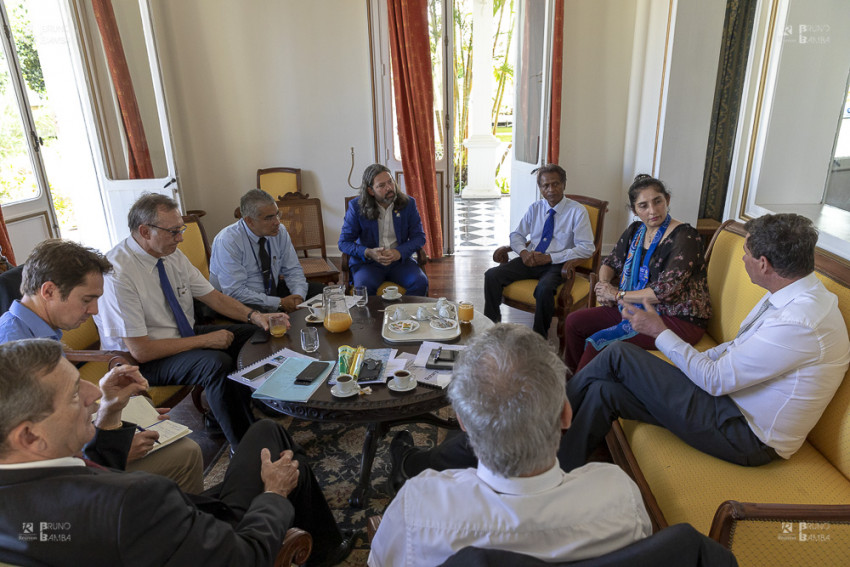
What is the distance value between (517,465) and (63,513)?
81 cm

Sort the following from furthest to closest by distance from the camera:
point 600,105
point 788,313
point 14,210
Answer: point 600,105, point 14,210, point 788,313

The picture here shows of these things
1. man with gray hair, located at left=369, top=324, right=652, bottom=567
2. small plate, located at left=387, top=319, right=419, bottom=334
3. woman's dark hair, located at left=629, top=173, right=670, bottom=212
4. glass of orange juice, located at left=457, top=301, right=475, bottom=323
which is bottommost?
small plate, located at left=387, top=319, right=419, bottom=334

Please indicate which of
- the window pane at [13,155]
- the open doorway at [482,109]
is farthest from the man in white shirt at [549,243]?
the window pane at [13,155]

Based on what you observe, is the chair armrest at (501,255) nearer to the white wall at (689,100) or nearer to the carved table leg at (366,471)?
the white wall at (689,100)

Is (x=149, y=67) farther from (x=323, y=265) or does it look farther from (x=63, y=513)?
(x=63, y=513)

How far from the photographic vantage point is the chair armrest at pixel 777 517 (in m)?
1.12

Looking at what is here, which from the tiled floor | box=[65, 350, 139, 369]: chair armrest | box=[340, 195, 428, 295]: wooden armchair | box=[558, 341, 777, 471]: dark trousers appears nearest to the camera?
box=[558, 341, 777, 471]: dark trousers

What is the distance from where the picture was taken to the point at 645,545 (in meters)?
0.77

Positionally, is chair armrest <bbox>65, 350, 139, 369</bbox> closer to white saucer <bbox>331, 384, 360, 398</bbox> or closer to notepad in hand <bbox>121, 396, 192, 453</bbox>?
notepad in hand <bbox>121, 396, 192, 453</bbox>

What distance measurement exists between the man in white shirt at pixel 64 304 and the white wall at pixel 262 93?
3.17 meters

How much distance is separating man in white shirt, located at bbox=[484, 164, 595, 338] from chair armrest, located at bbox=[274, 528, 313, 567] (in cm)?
218

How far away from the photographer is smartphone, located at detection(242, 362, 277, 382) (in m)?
1.92

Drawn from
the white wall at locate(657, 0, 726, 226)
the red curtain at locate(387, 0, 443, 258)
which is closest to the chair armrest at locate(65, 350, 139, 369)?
the red curtain at locate(387, 0, 443, 258)

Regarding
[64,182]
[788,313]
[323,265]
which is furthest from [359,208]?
[64,182]
